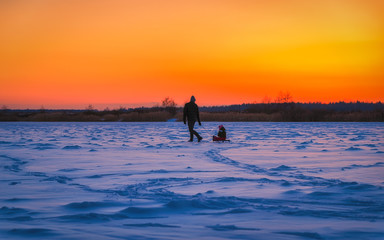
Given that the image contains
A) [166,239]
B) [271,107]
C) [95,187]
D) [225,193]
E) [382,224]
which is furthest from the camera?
[271,107]

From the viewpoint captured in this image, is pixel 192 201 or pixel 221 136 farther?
pixel 221 136

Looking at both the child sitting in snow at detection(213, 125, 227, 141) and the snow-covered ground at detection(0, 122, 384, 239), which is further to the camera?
the child sitting in snow at detection(213, 125, 227, 141)

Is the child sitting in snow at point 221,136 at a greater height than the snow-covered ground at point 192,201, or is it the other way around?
the child sitting in snow at point 221,136

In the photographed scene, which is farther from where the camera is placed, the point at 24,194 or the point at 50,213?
the point at 24,194

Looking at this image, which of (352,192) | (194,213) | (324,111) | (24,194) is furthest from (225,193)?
(324,111)

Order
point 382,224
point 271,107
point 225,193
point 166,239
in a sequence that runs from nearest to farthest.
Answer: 1. point 166,239
2. point 382,224
3. point 225,193
4. point 271,107

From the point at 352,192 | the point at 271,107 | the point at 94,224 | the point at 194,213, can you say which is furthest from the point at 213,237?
the point at 271,107

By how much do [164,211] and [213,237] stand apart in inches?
40.0

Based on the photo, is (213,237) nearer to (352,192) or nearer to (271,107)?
(352,192)

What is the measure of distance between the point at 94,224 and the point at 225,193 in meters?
1.95

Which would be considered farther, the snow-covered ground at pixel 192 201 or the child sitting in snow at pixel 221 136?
the child sitting in snow at pixel 221 136

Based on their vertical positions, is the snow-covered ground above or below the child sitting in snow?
below

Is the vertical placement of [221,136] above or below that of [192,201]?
above

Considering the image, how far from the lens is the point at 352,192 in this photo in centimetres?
531
